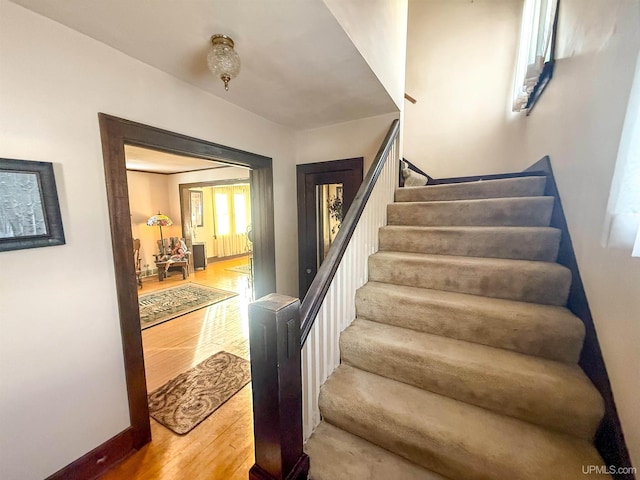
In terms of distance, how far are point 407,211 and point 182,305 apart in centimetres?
369

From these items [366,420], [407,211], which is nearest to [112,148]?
[366,420]

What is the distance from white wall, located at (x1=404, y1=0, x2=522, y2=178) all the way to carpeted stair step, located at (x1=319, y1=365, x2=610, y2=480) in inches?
110

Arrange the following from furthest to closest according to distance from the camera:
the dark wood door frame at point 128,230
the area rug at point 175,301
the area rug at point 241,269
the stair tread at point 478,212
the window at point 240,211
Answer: the window at point 240,211 < the area rug at point 241,269 < the area rug at point 175,301 < the stair tread at point 478,212 < the dark wood door frame at point 128,230

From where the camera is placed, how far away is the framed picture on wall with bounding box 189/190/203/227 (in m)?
6.31

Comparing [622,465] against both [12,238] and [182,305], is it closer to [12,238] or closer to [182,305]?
[12,238]

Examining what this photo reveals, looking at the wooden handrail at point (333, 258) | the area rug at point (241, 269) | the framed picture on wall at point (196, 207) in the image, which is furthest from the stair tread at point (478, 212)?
the framed picture on wall at point (196, 207)

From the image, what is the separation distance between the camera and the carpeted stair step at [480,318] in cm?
117

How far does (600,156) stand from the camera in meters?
1.12

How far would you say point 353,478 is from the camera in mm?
1035

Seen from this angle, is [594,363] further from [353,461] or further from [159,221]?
[159,221]

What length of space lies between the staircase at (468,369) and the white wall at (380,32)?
129cm

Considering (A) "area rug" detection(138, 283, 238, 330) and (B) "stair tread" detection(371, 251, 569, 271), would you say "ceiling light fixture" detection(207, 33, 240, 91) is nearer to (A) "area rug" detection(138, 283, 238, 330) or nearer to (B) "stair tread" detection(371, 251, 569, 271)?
(B) "stair tread" detection(371, 251, 569, 271)

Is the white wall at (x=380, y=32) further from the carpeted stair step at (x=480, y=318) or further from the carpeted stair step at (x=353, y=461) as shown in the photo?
the carpeted stair step at (x=353, y=461)

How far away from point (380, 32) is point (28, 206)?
2.32 metres
